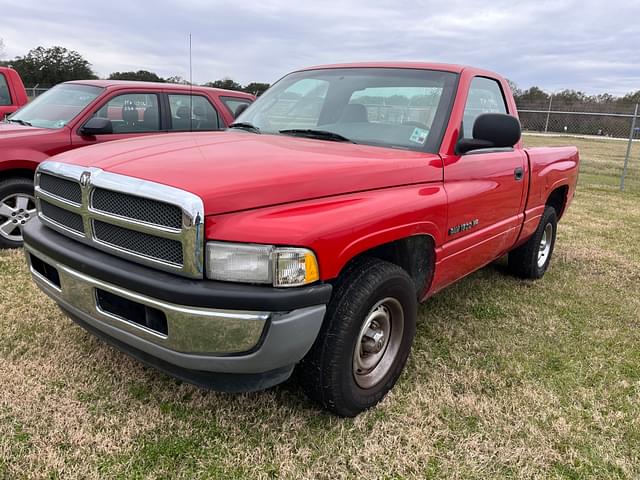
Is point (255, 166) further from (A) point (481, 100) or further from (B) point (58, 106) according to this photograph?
(B) point (58, 106)

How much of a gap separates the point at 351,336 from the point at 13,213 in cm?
414

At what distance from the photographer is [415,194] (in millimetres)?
2605

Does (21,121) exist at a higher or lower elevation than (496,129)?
lower

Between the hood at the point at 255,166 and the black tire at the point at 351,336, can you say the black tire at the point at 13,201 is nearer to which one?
the hood at the point at 255,166

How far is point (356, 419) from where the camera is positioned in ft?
8.33

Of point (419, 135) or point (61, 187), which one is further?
point (419, 135)

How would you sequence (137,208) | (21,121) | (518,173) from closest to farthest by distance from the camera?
(137,208), (518,173), (21,121)

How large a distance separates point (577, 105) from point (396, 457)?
35.1 meters

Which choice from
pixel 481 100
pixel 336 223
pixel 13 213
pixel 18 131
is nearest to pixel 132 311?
pixel 336 223

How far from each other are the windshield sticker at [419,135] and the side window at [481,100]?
1.17ft

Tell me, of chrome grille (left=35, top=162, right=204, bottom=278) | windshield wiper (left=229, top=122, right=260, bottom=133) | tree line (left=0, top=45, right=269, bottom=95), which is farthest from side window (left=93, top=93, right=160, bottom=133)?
tree line (left=0, top=45, right=269, bottom=95)

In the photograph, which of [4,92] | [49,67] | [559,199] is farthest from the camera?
[49,67]

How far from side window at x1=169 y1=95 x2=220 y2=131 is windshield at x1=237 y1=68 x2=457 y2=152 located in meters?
2.65

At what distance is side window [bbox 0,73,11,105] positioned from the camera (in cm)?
699
